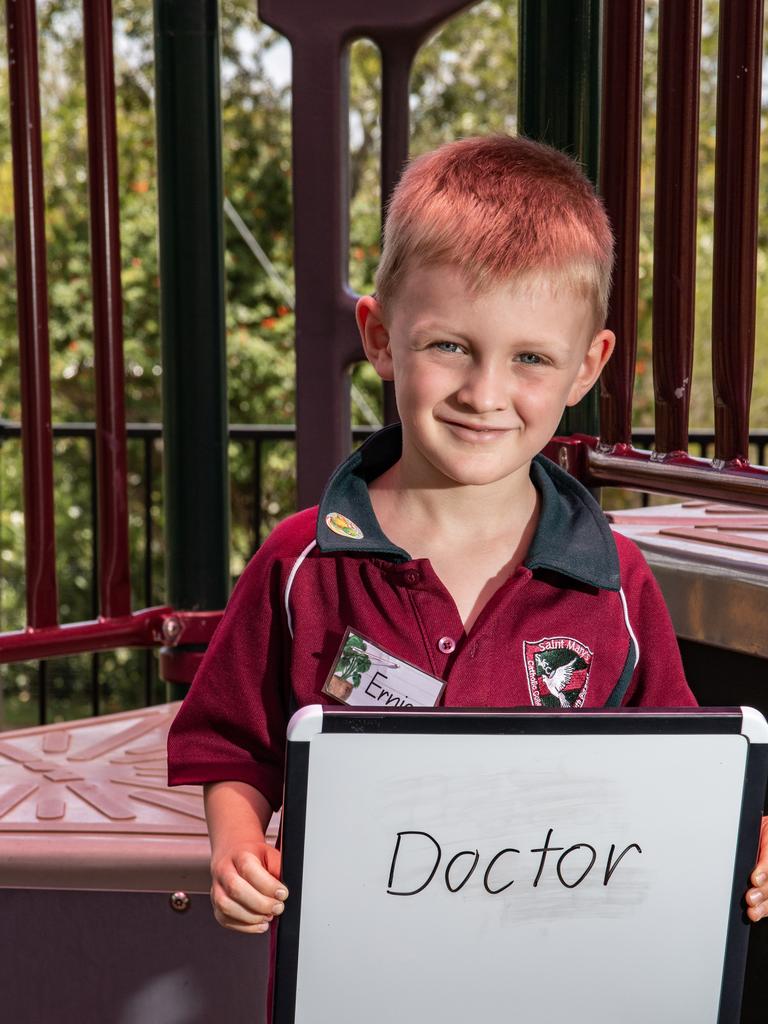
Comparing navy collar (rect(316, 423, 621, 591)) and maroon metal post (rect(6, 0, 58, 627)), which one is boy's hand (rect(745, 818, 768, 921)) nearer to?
navy collar (rect(316, 423, 621, 591))

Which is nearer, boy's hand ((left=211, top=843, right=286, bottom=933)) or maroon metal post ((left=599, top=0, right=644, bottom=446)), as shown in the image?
boy's hand ((left=211, top=843, right=286, bottom=933))

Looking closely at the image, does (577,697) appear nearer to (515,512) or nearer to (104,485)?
(515,512)

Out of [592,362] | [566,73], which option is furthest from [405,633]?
[566,73]

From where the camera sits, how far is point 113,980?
1417 mm

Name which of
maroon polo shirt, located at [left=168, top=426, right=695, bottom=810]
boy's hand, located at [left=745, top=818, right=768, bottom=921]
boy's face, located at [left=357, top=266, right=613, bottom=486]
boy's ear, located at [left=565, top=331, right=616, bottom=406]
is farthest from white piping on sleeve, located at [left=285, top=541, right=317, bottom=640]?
boy's hand, located at [left=745, top=818, right=768, bottom=921]

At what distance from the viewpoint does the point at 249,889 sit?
89 centimetres

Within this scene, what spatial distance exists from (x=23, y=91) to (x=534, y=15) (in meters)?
0.64

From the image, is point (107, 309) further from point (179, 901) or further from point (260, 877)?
point (260, 877)

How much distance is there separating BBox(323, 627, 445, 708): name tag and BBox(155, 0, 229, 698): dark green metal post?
33.9 inches

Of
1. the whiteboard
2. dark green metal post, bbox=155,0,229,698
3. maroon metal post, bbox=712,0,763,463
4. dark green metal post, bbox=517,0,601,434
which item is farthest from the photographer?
dark green metal post, bbox=155,0,229,698

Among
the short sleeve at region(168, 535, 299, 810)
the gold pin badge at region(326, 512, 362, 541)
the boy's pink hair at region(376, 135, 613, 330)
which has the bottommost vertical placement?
the short sleeve at region(168, 535, 299, 810)

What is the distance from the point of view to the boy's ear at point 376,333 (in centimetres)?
105

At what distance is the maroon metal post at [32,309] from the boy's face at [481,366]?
2.73 ft

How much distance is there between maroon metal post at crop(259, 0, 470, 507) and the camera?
171 cm
